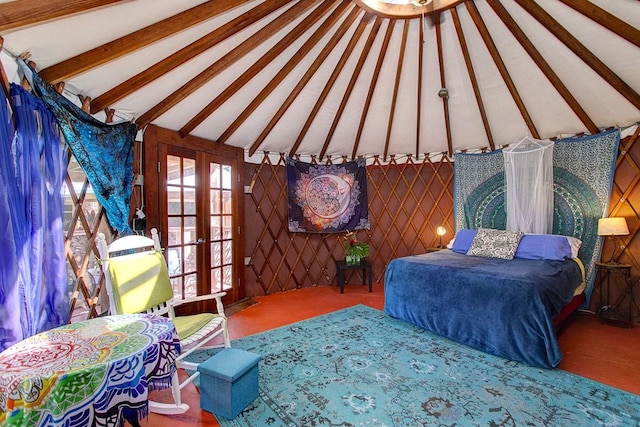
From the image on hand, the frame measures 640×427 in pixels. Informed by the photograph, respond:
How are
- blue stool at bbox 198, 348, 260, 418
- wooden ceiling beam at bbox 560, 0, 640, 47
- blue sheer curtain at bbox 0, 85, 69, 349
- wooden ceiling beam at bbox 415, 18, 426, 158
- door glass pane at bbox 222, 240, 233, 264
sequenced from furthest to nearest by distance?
door glass pane at bbox 222, 240, 233, 264
wooden ceiling beam at bbox 415, 18, 426, 158
wooden ceiling beam at bbox 560, 0, 640, 47
blue stool at bbox 198, 348, 260, 418
blue sheer curtain at bbox 0, 85, 69, 349

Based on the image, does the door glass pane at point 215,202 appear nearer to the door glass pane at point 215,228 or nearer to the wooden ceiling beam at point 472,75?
the door glass pane at point 215,228

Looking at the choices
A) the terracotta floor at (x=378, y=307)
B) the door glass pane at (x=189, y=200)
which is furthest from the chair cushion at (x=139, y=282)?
the door glass pane at (x=189, y=200)

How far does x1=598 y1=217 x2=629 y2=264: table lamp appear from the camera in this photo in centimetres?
292

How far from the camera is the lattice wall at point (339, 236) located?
13.8 ft

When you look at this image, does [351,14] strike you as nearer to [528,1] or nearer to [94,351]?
[528,1]

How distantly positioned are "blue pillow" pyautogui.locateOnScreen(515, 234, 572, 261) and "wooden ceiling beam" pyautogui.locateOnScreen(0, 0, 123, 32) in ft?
13.2

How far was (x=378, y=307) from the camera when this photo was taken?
12.0 ft

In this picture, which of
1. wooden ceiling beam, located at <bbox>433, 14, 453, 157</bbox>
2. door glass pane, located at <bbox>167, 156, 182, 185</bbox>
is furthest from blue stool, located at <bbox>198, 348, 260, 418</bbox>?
wooden ceiling beam, located at <bbox>433, 14, 453, 157</bbox>

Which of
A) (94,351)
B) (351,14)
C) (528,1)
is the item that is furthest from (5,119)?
(528,1)

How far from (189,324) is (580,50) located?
11.5 ft

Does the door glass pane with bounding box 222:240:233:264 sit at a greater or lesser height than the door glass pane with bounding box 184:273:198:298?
greater

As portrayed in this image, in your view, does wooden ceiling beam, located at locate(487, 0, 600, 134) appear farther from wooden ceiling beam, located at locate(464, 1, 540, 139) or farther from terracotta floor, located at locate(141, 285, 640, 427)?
terracotta floor, located at locate(141, 285, 640, 427)

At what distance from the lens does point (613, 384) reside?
6.61ft

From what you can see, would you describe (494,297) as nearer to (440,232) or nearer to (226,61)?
(440,232)
